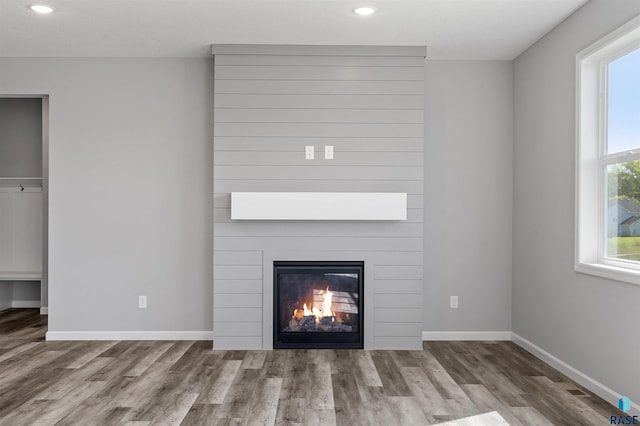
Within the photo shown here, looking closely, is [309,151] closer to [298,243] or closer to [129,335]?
[298,243]

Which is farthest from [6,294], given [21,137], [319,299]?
[319,299]

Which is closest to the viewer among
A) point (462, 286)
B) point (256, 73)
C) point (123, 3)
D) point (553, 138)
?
point (123, 3)

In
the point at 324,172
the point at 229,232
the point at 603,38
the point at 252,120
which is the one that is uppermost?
the point at 603,38

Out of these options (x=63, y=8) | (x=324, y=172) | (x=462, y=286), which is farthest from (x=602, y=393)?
(x=63, y=8)

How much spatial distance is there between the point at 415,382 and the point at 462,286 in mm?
1516

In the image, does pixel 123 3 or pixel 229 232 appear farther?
pixel 229 232

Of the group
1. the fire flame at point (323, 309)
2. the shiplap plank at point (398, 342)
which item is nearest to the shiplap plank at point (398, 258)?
the fire flame at point (323, 309)

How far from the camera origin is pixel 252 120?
4.53 metres

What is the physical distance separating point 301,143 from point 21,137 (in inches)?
148

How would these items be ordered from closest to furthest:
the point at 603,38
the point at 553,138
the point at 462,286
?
the point at 603,38 < the point at 553,138 < the point at 462,286

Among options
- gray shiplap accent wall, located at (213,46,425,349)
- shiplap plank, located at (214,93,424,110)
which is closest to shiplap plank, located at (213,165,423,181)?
gray shiplap accent wall, located at (213,46,425,349)

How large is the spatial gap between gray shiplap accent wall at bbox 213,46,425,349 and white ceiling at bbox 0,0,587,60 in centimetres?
23

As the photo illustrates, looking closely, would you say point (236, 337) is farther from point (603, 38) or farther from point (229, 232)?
point (603, 38)

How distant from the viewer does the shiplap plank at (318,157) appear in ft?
14.9
